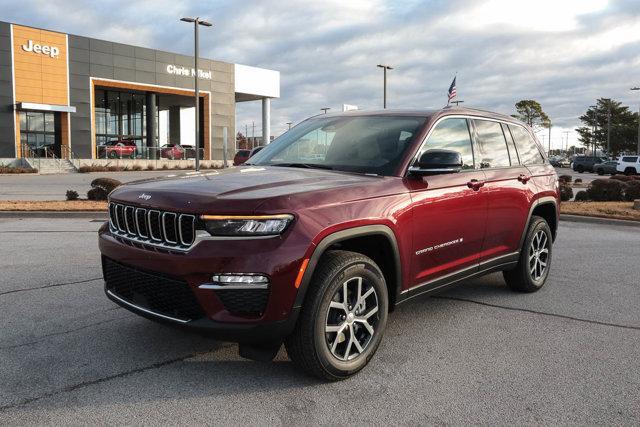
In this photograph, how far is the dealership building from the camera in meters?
41.0

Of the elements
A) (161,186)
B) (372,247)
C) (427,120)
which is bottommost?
(372,247)

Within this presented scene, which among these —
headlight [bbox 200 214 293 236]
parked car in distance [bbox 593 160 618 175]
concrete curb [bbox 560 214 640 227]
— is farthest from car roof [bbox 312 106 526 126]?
parked car in distance [bbox 593 160 618 175]

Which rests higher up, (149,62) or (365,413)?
(149,62)

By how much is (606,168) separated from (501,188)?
48493mm

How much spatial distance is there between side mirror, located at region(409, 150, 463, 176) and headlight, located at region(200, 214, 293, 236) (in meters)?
1.24

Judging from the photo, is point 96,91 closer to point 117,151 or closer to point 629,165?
point 117,151

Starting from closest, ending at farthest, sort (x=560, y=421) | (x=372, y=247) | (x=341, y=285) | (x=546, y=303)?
(x=560, y=421) < (x=341, y=285) < (x=372, y=247) < (x=546, y=303)

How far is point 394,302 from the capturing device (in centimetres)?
388

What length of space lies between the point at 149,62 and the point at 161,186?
48.3 meters

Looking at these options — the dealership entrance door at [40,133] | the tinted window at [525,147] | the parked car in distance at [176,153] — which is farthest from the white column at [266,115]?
the tinted window at [525,147]

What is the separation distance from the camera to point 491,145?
16.6ft

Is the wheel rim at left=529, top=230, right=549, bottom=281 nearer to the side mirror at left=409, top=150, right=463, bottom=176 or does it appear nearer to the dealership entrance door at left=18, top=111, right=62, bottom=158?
the side mirror at left=409, top=150, right=463, bottom=176

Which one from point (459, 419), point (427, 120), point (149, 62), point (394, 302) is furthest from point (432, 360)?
point (149, 62)

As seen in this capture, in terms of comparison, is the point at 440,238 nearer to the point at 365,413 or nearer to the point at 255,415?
the point at 365,413
